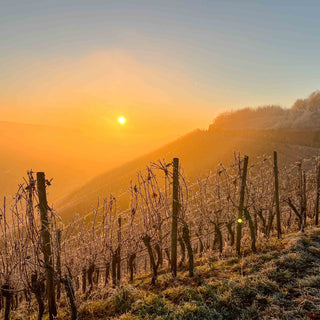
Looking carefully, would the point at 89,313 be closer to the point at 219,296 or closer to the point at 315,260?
the point at 219,296

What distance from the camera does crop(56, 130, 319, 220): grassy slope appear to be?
81.0 ft

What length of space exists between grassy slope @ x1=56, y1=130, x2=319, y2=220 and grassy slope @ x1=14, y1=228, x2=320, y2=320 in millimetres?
17453

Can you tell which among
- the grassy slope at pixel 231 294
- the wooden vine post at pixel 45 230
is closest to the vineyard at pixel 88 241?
the wooden vine post at pixel 45 230

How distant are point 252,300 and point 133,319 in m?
1.69

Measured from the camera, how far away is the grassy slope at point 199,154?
24.7 metres

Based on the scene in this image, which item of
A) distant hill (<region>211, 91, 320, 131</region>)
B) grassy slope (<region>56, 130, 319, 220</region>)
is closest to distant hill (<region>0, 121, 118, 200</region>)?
grassy slope (<region>56, 130, 319, 220</region>)

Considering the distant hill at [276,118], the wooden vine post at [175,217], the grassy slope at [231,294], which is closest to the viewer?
the grassy slope at [231,294]

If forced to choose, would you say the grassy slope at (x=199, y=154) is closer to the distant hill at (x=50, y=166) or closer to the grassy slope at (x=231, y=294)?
the grassy slope at (x=231, y=294)

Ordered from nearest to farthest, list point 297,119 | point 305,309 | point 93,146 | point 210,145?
point 305,309 → point 210,145 → point 297,119 → point 93,146

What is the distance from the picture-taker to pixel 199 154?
2830 centimetres

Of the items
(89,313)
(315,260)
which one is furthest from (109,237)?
(315,260)

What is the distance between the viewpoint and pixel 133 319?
11.3ft

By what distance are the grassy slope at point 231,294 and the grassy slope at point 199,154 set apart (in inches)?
687

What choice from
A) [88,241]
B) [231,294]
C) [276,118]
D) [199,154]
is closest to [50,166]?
[199,154]
